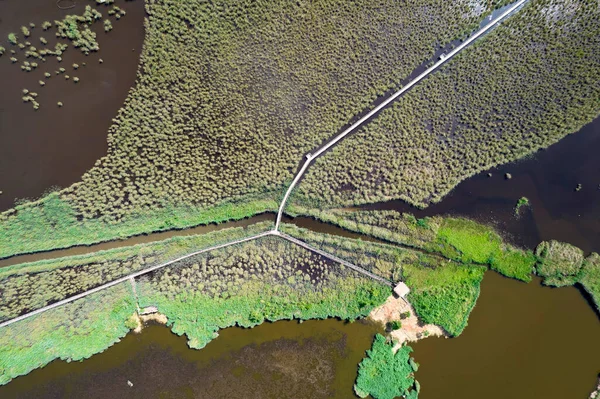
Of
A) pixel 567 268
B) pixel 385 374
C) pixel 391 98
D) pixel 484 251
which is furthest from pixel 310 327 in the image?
pixel 567 268

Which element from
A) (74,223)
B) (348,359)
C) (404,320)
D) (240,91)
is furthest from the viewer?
(240,91)

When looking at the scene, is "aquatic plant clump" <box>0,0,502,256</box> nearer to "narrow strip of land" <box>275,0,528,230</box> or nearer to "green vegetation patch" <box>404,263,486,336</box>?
"narrow strip of land" <box>275,0,528,230</box>

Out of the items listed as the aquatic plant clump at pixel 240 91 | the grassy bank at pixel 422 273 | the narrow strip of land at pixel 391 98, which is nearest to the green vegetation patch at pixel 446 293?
the grassy bank at pixel 422 273

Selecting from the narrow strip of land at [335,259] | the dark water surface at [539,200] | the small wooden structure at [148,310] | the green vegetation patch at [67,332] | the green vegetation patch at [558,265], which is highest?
the dark water surface at [539,200]

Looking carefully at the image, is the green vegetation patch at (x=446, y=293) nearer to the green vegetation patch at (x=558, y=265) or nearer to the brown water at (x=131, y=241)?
the green vegetation patch at (x=558, y=265)

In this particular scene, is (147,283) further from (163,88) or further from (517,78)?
(517,78)

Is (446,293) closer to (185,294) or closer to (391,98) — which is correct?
(391,98)

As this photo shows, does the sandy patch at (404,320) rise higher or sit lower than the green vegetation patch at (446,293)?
lower
